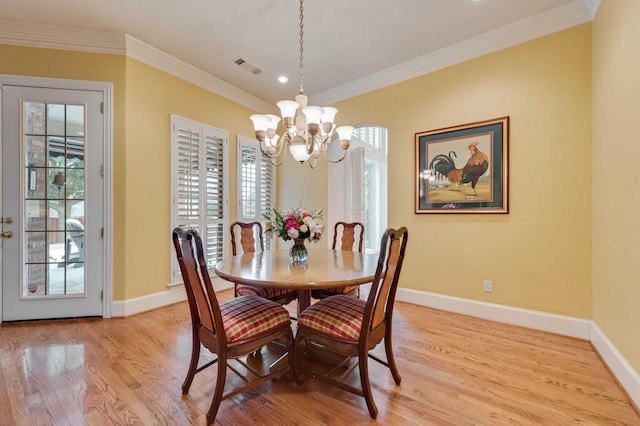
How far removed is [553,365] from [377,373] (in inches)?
51.7

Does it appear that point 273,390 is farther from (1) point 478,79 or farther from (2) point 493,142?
(1) point 478,79

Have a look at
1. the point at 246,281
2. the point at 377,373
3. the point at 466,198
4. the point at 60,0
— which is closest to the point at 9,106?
the point at 60,0

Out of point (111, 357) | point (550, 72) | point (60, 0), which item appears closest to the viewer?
point (111, 357)

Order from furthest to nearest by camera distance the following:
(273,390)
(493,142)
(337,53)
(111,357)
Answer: (337,53)
(493,142)
(111,357)
(273,390)

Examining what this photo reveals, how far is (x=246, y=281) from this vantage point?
1.63 m

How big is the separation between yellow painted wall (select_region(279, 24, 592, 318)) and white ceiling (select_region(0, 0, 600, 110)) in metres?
0.19

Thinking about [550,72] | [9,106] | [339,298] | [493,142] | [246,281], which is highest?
[550,72]

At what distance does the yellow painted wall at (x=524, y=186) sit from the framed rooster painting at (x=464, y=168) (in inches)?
3.4

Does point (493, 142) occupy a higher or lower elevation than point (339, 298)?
higher

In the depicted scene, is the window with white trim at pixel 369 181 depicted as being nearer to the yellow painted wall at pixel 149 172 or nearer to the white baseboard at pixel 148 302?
the yellow painted wall at pixel 149 172

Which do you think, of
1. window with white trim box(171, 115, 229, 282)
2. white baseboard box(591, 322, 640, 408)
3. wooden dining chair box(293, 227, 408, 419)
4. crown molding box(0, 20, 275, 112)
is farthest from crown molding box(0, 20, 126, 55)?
white baseboard box(591, 322, 640, 408)

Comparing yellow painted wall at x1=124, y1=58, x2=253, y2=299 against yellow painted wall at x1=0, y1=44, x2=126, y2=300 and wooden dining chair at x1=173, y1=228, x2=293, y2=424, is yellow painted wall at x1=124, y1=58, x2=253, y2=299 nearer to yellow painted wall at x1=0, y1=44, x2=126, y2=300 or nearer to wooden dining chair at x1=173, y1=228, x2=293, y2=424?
yellow painted wall at x1=0, y1=44, x2=126, y2=300

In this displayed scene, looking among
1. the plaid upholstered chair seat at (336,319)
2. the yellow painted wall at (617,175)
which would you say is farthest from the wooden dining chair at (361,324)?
the yellow painted wall at (617,175)

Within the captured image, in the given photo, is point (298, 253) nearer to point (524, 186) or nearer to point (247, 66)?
point (524, 186)
